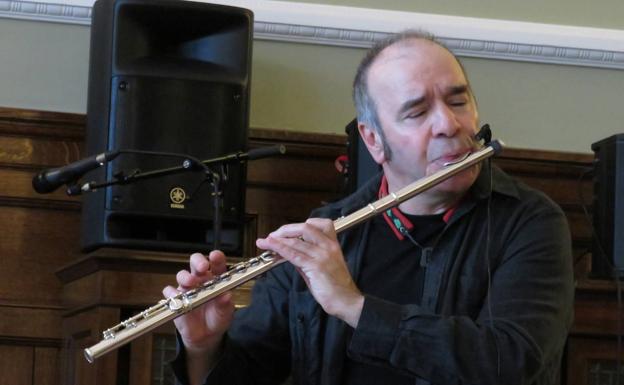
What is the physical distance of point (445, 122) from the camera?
190cm

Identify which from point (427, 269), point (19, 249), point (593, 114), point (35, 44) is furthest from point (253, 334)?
point (593, 114)

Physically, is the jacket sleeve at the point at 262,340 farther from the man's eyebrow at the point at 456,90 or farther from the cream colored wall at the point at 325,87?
the cream colored wall at the point at 325,87

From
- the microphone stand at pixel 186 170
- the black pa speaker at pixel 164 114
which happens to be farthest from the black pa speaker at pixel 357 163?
the microphone stand at pixel 186 170

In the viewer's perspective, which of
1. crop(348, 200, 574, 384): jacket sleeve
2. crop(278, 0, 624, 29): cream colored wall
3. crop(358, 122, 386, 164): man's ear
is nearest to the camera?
crop(348, 200, 574, 384): jacket sleeve

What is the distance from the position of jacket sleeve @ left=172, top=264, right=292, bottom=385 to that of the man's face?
10.5 inches

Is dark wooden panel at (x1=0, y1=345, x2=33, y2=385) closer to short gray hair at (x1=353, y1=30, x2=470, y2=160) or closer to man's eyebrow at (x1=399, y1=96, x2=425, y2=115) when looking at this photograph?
short gray hair at (x1=353, y1=30, x2=470, y2=160)

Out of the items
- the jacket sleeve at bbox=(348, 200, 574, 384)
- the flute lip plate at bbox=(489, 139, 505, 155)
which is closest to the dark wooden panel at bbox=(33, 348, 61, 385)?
the jacket sleeve at bbox=(348, 200, 574, 384)

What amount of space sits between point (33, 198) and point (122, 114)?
0.48m

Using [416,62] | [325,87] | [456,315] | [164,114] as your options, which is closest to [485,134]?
[416,62]

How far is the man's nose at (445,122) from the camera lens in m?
1.90

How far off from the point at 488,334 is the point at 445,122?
0.36 metres

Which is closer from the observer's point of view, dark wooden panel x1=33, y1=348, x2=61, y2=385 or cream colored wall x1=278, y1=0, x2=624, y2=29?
dark wooden panel x1=33, y1=348, x2=61, y2=385

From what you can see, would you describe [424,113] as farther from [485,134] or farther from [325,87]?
[325,87]

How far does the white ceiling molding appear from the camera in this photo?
10.2ft
